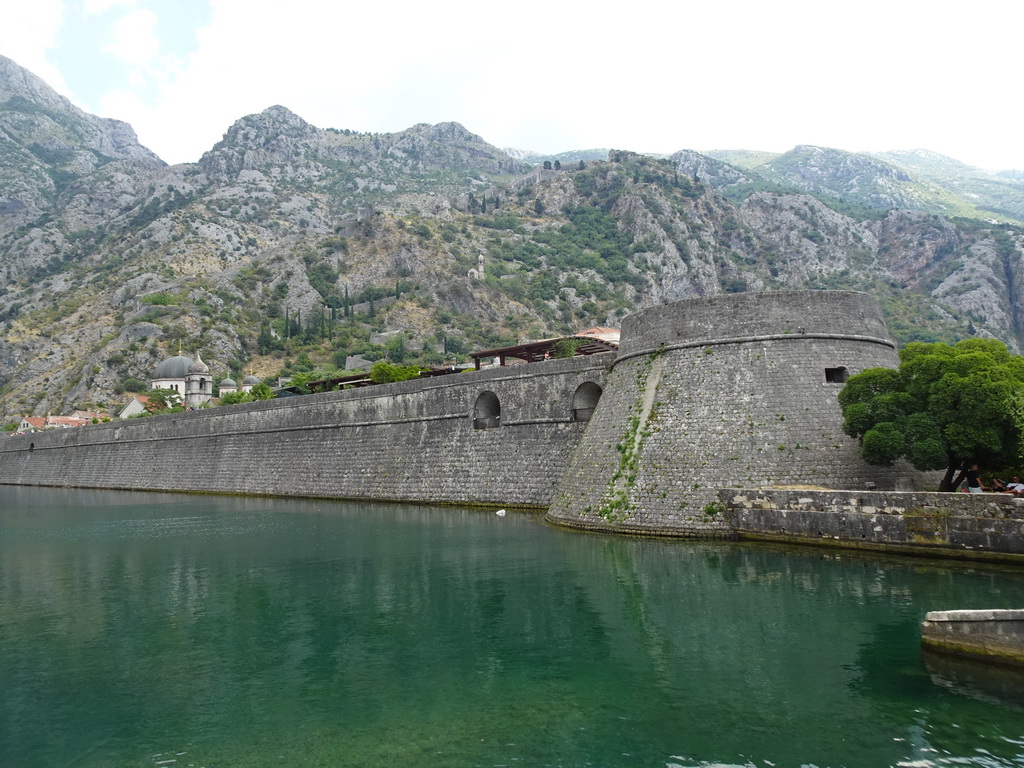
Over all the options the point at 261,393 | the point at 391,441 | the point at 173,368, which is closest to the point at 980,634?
the point at 391,441

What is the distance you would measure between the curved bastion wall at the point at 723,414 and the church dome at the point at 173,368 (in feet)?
228

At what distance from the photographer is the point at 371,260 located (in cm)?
10450

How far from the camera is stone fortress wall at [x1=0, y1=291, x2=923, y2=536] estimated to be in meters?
17.5

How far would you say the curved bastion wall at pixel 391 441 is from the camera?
25.3 m

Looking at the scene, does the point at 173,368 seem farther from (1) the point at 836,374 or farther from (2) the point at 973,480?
(2) the point at 973,480

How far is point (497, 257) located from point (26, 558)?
92.9 m

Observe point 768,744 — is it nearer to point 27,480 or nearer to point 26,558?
point 26,558

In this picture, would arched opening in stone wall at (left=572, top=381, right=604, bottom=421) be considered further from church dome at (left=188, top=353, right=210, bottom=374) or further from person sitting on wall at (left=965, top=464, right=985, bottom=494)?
church dome at (left=188, top=353, right=210, bottom=374)

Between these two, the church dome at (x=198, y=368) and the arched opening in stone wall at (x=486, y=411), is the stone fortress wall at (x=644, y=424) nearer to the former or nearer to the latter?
the arched opening in stone wall at (x=486, y=411)

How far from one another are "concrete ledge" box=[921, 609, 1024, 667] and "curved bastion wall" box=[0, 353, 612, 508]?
51.2 ft

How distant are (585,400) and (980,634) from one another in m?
17.0

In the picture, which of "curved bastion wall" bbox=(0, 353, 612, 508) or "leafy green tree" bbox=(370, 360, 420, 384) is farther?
"leafy green tree" bbox=(370, 360, 420, 384)

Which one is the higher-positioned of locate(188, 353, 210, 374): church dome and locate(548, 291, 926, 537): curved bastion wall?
locate(188, 353, 210, 374): church dome

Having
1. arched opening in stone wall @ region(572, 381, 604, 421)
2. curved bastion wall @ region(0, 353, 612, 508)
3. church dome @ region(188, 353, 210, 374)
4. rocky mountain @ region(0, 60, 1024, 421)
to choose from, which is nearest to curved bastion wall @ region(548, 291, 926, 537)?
arched opening in stone wall @ region(572, 381, 604, 421)
